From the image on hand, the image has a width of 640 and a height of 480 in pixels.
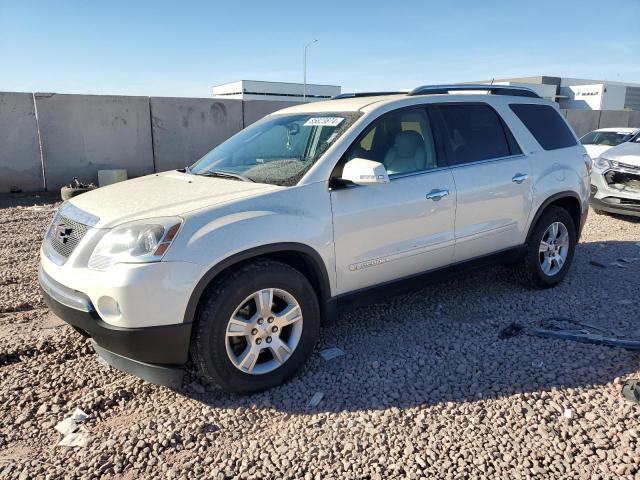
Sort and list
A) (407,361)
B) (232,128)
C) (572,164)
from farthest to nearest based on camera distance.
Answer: (232,128), (572,164), (407,361)

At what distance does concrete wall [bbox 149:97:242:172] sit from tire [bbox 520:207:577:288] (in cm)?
1004

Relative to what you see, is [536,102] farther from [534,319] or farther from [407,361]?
[407,361]

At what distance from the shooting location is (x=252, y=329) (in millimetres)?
3158

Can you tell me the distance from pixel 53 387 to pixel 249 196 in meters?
1.76

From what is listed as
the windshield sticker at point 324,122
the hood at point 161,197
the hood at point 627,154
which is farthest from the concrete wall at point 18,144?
the hood at point 627,154

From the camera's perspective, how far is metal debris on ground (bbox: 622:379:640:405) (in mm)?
3160

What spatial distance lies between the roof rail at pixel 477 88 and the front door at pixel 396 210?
0.94ft

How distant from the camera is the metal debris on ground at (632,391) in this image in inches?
124

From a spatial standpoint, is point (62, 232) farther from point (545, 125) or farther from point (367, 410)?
point (545, 125)

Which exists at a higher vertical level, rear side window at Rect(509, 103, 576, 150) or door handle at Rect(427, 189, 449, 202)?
rear side window at Rect(509, 103, 576, 150)

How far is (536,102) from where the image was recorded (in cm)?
513

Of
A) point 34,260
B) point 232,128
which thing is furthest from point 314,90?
point 34,260

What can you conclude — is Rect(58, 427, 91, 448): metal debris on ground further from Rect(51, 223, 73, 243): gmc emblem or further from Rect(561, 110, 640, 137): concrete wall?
Rect(561, 110, 640, 137): concrete wall

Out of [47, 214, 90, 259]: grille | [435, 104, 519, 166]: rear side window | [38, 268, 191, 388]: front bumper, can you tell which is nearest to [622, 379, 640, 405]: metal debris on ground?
[435, 104, 519, 166]: rear side window
